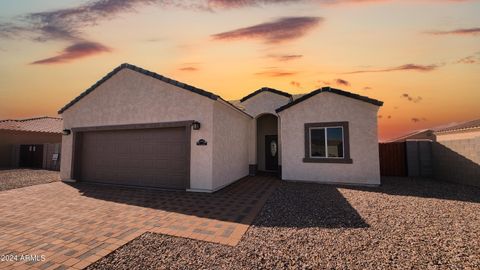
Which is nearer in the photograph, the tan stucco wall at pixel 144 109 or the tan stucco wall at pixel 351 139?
the tan stucco wall at pixel 144 109

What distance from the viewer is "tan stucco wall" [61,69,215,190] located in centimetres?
859

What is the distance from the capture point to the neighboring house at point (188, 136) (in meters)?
8.78

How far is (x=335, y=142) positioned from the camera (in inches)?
412

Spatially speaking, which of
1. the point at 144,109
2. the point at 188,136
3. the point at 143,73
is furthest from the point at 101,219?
the point at 143,73

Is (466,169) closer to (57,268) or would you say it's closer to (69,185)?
(57,268)

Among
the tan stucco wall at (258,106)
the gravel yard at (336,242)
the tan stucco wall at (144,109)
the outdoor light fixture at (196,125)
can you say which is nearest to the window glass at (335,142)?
the gravel yard at (336,242)

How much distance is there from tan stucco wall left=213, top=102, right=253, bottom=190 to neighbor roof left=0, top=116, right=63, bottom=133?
83.8 ft

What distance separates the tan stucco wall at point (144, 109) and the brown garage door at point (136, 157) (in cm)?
52

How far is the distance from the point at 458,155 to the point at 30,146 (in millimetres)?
31763

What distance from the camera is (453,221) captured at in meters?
5.41

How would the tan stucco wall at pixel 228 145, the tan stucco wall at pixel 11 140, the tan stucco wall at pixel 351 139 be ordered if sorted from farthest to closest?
the tan stucco wall at pixel 11 140
the tan stucco wall at pixel 351 139
the tan stucco wall at pixel 228 145

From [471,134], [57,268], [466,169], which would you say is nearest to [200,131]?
[57,268]

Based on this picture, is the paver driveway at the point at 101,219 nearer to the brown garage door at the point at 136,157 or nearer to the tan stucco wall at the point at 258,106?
the brown garage door at the point at 136,157

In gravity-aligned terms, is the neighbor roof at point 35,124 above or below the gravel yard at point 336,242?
above
